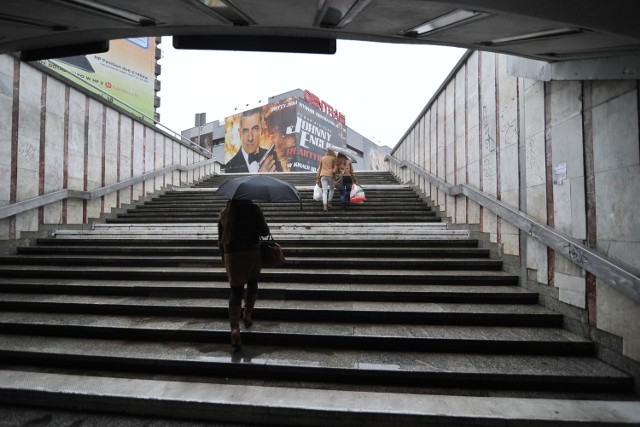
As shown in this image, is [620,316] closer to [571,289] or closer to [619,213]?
[571,289]

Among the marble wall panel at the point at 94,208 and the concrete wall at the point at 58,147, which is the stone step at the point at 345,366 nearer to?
the concrete wall at the point at 58,147

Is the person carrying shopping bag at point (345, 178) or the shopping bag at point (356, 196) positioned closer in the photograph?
the shopping bag at point (356, 196)

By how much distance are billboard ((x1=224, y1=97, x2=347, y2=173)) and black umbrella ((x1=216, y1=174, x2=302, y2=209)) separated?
2508cm

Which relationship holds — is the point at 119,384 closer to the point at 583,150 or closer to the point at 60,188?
the point at 583,150

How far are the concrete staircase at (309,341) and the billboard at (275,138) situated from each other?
2339 cm

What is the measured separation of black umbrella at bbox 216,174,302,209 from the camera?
9.49ft

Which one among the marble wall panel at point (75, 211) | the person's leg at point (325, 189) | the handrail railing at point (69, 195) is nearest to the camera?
the handrail railing at point (69, 195)

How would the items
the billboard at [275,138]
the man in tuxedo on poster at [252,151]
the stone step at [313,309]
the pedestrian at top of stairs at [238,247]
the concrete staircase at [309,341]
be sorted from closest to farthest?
the concrete staircase at [309,341]
the pedestrian at top of stairs at [238,247]
the stone step at [313,309]
the billboard at [275,138]
the man in tuxedo on poster at [252,151]

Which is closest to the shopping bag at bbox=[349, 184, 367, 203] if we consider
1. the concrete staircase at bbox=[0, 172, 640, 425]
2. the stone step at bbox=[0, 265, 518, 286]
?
the concrete staircase at bbox=[0, 172, 640, 425]

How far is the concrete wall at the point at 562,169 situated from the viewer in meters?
2.71

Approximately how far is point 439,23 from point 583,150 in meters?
1.98

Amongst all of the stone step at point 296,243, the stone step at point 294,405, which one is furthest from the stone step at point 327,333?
the stone step at point 296,243

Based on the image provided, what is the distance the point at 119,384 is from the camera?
260 cm

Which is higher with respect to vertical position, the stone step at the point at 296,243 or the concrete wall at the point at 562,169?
the concrete wall at the point at 562,169
